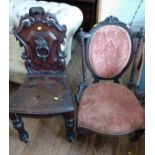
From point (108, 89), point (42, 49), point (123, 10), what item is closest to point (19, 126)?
point (42, 49)

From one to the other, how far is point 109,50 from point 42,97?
59 centimetres

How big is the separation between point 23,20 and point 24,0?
41.6 inches

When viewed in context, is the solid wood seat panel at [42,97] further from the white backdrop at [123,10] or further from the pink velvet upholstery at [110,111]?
the white backdrop at [123,10]

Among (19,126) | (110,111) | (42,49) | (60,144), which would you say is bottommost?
(60,144)

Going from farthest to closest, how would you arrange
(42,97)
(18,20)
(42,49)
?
(18,20), (42,49), (42,97)

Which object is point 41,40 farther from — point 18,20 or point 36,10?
point 18,20

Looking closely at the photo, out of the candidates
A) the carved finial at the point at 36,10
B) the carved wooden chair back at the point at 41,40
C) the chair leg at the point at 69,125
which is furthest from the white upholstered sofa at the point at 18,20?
the chair leg at the point at 69,125

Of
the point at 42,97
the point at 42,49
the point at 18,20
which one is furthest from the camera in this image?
the point at 18,20

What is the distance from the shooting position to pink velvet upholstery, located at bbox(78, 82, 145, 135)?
1.29m

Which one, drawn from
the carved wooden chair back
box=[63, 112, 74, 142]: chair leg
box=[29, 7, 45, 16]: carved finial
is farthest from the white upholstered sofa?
box=[63, 112, 74, 142]: chair leg

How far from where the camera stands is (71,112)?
55.3 inches

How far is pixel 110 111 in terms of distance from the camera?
134cm
